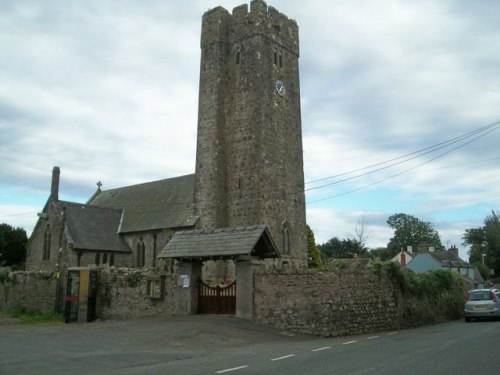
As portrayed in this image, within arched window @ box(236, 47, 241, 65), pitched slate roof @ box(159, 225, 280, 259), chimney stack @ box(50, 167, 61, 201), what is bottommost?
pitched slate roof @ box(159, 225, 280, 259)

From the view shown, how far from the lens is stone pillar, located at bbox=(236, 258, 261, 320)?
60.3ft

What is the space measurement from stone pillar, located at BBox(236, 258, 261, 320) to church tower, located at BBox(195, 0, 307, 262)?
44.3 feet

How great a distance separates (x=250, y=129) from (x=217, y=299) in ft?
54.8

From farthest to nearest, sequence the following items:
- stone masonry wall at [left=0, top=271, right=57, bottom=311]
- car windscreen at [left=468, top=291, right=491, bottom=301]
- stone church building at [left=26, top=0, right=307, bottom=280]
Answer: stone church building at [left=26, top=0, right=307, bottom=280]
stone masonry wall at [left=0, top=271, right=57, bottom=311]
car windscreen at [left=468, top=291, right=491, bottom=301]

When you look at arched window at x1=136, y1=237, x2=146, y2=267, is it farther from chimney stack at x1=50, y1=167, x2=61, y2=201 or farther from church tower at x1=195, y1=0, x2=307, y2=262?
chimney stack at x1=50, y1=167, x2=61, y2=201

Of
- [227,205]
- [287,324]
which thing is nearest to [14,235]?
[227,205]

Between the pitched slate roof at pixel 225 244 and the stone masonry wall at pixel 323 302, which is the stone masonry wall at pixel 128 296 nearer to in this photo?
the pitched slate roof at pixel 225 244

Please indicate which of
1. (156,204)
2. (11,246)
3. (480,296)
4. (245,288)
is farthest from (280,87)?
(11,246)

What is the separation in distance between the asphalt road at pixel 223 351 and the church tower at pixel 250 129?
1576 centimetres

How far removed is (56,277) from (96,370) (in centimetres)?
1720

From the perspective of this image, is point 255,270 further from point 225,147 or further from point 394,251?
point 394,251

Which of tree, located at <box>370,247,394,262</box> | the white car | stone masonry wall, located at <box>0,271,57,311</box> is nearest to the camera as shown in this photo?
the white car

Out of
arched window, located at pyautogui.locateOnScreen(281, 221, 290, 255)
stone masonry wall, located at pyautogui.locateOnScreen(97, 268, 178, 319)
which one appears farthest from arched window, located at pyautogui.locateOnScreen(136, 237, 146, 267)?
stone masonry wall, located at pyautogui.locateOnScreen(97, 268, 178, 319)

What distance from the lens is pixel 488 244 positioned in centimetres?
7744
